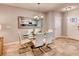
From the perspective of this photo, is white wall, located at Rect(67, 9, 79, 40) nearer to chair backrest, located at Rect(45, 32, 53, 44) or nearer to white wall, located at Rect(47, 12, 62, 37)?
white wall, located at Rect(47, 12, 62, 37)

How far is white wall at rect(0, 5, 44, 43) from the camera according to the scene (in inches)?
99.3

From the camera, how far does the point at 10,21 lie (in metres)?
2.56

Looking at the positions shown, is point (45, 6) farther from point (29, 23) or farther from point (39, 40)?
point (39, 40)

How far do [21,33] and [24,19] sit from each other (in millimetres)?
350

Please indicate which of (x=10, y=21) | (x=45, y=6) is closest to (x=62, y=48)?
(x=45, y=6)

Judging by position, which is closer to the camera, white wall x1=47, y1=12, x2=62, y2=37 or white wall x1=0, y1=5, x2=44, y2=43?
white wall x1=0, y1=5, x2=44, y2=43

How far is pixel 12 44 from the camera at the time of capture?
253cm

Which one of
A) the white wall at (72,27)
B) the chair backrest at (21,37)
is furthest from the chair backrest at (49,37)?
the chair backrest at (21,37)

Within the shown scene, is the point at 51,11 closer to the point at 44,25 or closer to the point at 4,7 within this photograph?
the point at 44,25

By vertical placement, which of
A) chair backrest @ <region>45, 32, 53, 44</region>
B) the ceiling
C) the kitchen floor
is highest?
the ceiling

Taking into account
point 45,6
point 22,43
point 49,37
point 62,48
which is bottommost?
point 62,48

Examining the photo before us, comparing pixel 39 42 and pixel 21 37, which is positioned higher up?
pixel 21 37

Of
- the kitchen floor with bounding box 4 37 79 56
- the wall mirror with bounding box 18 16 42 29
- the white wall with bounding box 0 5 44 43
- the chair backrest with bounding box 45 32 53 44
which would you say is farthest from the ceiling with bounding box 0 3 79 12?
the kitchen floor with bounding box 4 37 79 56

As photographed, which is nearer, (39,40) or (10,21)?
A: (10,21)
